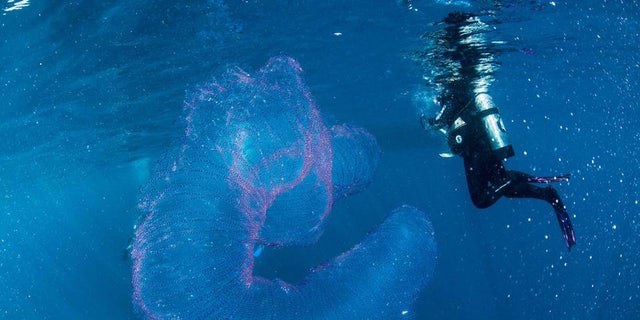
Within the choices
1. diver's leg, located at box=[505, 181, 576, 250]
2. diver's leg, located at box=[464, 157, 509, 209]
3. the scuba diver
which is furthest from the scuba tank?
diver's leg, located at box=[505, 181, 576, 250]

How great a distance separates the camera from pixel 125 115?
1719 centimetres

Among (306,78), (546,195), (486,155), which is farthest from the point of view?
(306,78)

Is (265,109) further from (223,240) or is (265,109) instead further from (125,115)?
(125,115)

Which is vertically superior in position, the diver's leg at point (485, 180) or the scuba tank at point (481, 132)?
the scuba tank at point (481, 132)

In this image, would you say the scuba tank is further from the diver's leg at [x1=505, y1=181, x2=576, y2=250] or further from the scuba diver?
the diver's leg at [x1=505, y1=181, x2=576, y2=250]

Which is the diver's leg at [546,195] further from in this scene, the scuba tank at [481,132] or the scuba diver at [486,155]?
the scuba tank at [481,132]

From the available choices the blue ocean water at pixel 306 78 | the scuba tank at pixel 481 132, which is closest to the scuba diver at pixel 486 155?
the scuba tank at pixel 481 132

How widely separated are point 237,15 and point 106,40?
343 centimetres

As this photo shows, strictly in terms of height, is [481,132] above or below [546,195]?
above

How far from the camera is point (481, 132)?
7465 mm

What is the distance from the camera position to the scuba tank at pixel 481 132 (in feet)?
24.2

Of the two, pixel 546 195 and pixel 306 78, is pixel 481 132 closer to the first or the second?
pixel 546 195

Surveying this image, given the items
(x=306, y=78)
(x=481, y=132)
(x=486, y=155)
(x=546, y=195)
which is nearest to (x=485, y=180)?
(x=486, y=155)

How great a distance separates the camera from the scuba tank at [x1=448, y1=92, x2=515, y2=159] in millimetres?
7391
